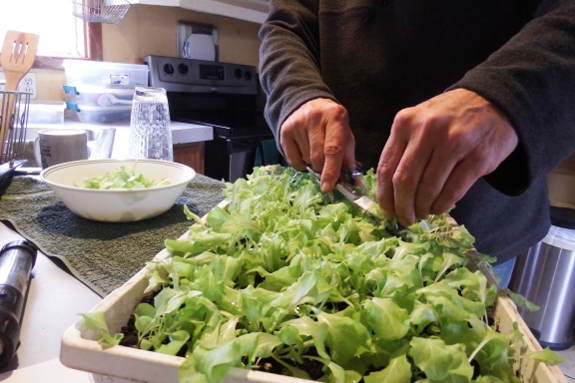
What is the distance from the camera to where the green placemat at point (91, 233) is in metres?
0.61

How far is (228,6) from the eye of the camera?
227 cm

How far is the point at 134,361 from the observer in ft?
0.89

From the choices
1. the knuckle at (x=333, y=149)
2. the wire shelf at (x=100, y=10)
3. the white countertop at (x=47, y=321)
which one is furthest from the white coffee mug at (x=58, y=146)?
the wire shelf at (x=100, y=10)

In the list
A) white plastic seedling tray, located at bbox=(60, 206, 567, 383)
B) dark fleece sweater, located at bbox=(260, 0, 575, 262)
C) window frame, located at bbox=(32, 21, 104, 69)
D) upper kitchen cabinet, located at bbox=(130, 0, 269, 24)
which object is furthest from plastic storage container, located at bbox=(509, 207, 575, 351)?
window frame, located at bbox=(32, 21, 104, 69)

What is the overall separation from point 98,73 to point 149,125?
3.00ft

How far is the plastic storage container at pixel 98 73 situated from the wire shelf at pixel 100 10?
7.8 inches

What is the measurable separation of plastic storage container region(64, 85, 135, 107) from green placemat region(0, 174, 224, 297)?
974 mm

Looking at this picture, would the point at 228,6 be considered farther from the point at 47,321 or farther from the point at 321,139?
the point at 47,321

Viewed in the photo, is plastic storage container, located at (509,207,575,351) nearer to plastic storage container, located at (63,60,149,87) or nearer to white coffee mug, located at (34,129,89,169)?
white coffee mug, located at (34,129,89,169)

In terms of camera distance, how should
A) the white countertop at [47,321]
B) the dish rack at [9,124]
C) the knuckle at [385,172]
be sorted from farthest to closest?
the dish rack at [9,124] < the knuckle at [385,172] < the white countertop at [47,321]

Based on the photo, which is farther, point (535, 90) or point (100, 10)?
point (100, 10)

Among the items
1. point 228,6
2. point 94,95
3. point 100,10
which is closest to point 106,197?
point 94,95

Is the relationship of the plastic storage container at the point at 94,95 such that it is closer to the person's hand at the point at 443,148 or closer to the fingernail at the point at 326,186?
the fingernail at the point at 326,186

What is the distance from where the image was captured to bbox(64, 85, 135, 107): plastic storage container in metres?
1.84
